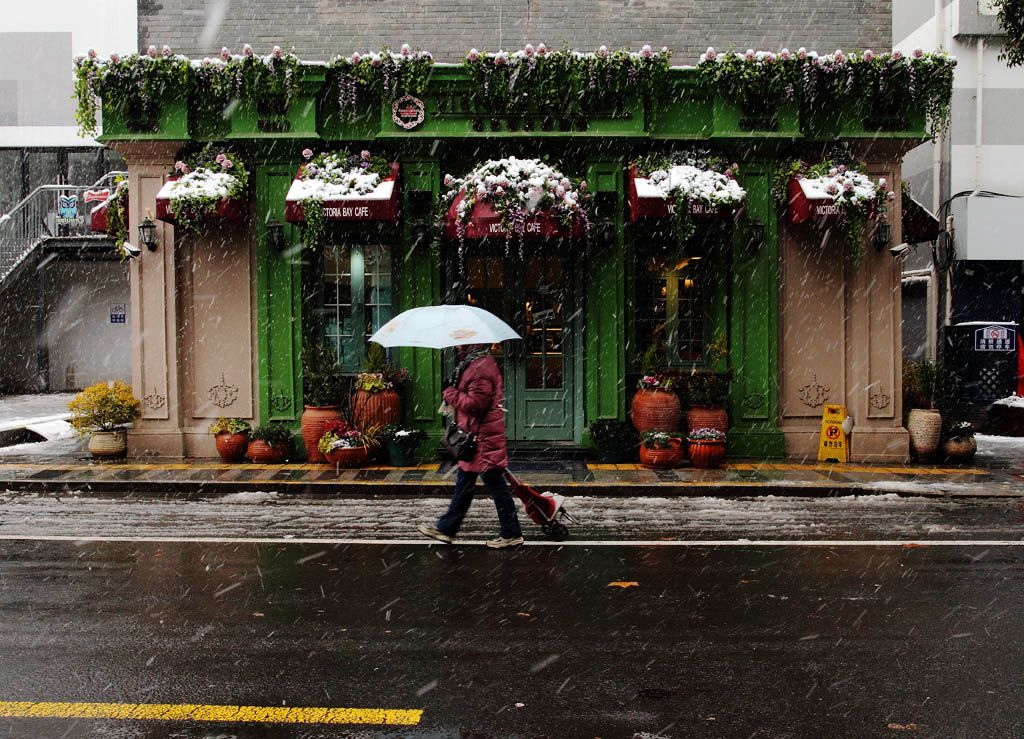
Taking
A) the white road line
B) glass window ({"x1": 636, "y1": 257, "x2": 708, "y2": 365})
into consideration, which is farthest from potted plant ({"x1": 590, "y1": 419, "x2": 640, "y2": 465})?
the white road line

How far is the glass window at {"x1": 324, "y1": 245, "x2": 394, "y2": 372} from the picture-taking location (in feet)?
45.5

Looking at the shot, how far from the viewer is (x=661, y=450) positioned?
41.8 ft

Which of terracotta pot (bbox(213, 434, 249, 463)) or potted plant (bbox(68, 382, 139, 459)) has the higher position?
potted plant (bbox(68, 382, 139, 459))

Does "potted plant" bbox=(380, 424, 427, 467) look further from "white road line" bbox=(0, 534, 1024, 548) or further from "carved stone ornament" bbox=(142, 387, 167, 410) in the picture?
"white road line" bbox=(0, 534, 1024, 548)


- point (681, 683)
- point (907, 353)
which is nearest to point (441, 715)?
point (681, 683)

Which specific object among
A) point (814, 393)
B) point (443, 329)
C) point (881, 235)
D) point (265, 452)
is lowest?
point (265, 452)

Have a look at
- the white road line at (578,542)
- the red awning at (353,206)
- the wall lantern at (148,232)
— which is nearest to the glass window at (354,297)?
the red awning at (353,206)

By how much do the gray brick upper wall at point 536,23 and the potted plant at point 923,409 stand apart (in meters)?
4.79

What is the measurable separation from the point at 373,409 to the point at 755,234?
5732mm

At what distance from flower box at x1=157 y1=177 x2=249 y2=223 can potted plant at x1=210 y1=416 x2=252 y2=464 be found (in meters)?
2.77

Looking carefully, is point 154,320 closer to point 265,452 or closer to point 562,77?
point 265,452

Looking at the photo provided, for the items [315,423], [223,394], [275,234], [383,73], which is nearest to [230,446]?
[223,394]

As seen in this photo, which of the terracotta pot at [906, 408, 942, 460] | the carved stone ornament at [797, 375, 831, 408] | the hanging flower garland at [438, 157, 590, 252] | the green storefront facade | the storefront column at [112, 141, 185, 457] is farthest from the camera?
the carved stone ornament at [797, 375, 831, 408]

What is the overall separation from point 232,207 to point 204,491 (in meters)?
3.86
